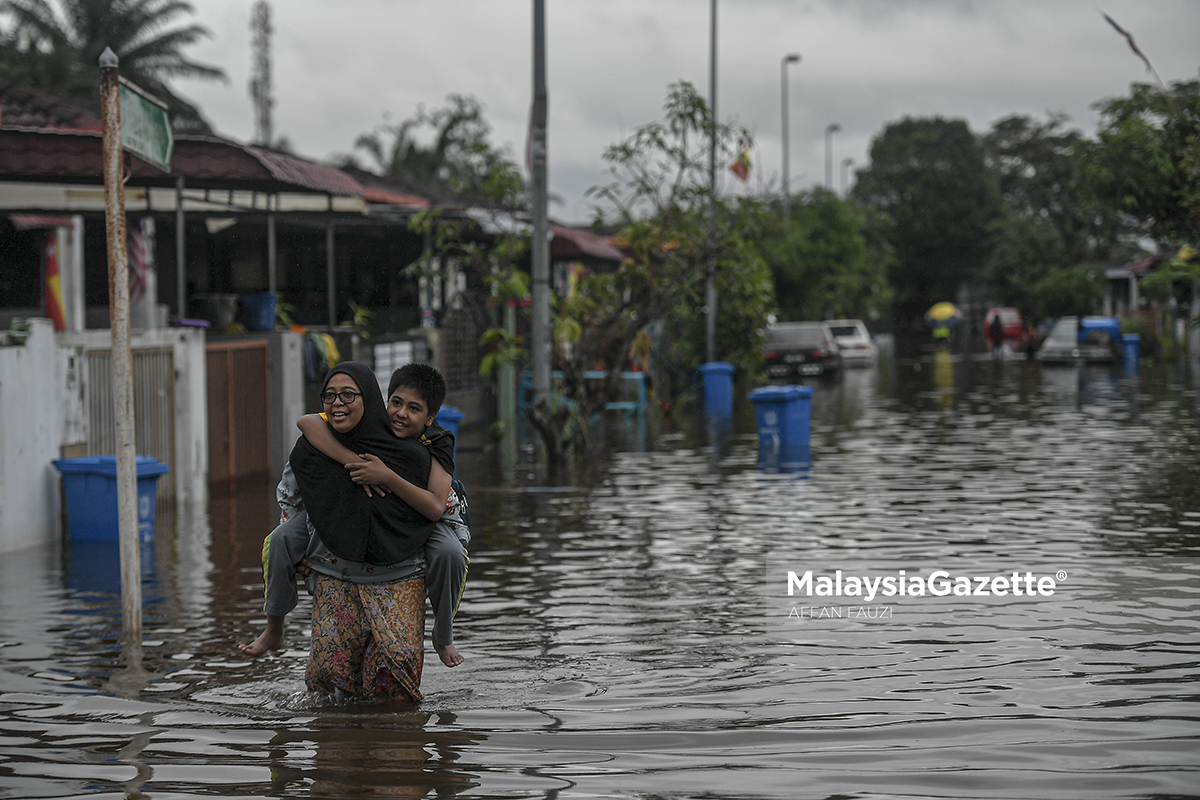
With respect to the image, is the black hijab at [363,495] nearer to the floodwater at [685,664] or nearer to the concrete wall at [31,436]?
the floodwater at [685,664]

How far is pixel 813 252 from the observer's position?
50.6m

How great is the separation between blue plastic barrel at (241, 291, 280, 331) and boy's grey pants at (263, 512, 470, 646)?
1153 cm

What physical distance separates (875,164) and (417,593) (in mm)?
89140

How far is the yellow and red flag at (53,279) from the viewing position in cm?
2205

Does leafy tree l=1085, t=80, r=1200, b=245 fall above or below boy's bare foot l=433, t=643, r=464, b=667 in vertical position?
above

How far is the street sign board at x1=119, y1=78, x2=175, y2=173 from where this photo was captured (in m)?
8.28

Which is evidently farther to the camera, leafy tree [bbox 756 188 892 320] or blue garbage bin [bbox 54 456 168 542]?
leafy tree [bbox 756 188 892 320]

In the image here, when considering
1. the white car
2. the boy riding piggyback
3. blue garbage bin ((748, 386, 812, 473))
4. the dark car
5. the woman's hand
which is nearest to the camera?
the woman's hand

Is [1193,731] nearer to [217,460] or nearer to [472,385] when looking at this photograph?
[217,460]

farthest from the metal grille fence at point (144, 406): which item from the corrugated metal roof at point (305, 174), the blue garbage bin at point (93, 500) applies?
the corrugated metal roof at point (305, 174)

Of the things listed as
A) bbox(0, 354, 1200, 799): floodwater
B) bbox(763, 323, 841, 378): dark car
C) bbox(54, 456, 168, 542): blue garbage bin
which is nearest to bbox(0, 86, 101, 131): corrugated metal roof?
bbox(0, 354, 1200, 799): floodwater

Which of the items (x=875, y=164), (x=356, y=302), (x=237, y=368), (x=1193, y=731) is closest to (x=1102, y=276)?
(x=875, y=164)

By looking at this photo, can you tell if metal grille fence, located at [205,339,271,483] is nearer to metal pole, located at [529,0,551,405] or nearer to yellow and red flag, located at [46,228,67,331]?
metal pole, located at [529,0,551,405]

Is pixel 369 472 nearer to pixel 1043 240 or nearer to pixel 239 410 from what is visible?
pixel 239 410
